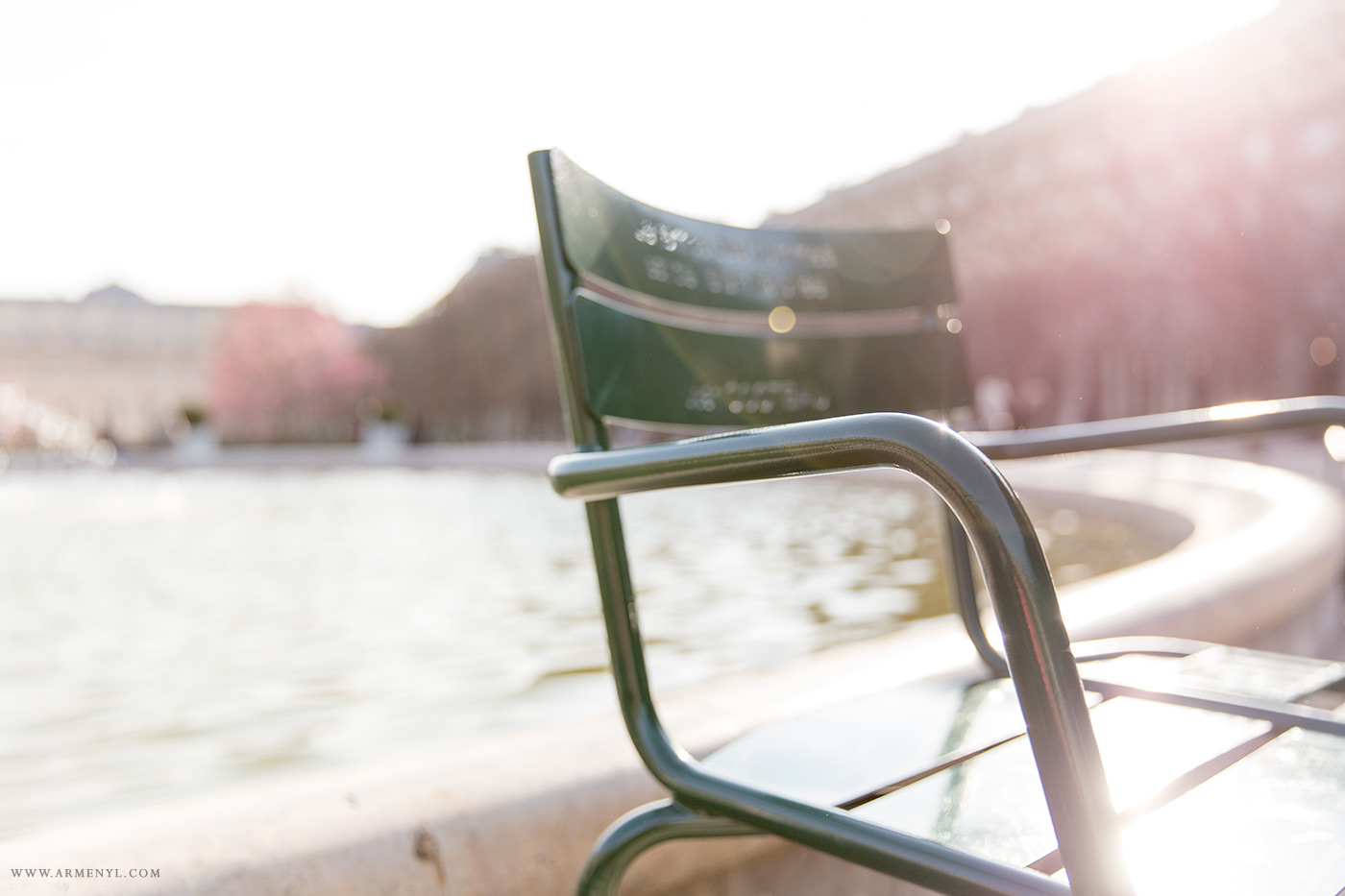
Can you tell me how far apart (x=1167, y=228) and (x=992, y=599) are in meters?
17.0

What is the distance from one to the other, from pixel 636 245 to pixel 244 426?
1748 inches

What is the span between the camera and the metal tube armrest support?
0.45m

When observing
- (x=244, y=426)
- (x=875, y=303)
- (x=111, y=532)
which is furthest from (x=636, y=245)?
(x=244, y=426)

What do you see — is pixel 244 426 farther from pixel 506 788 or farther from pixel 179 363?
pixel 506 788

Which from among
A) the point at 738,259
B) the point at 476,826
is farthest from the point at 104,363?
the point at 476,826

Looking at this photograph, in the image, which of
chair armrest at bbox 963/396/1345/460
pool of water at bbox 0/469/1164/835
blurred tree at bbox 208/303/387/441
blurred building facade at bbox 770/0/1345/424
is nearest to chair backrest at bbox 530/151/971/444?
chair armrest at bbox 963/396/1345/460

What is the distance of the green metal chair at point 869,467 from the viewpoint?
0.46 m

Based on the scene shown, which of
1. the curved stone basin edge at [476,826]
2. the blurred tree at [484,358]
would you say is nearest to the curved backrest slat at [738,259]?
the curved stone basin edge at [476,826]

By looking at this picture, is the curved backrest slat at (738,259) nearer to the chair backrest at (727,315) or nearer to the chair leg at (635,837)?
the chair backrest at (727,315)

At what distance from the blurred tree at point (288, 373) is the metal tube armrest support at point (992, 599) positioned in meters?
39.6

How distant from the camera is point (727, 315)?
3.48 feet

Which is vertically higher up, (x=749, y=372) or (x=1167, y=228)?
(x=1167, y=228)

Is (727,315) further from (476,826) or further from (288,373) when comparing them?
(288,373)

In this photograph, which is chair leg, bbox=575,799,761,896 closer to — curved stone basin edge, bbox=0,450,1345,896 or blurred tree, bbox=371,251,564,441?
curved stone basin edge, bbox=0,450,1345,896
